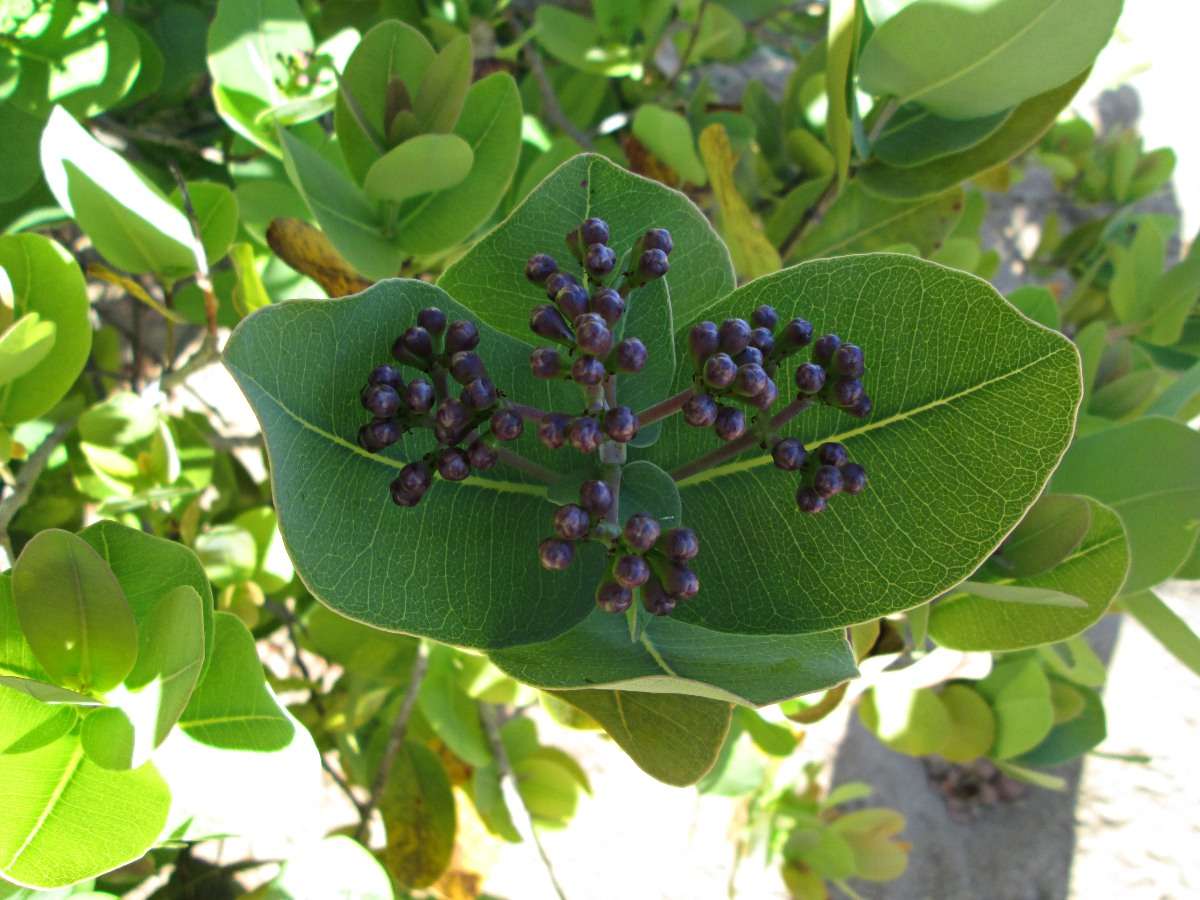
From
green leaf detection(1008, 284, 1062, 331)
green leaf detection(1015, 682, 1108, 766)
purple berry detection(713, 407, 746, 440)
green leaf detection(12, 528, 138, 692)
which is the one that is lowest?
green leaf detection(1015, 682, 1108, 766)

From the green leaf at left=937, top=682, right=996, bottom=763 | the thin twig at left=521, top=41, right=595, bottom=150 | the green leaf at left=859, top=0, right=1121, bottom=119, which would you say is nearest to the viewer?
the green leaf at left=859, top=0, right=1121, bottom=119

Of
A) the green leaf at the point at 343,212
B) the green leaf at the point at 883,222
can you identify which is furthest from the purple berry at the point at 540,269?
the green leaf at the point at 883,222

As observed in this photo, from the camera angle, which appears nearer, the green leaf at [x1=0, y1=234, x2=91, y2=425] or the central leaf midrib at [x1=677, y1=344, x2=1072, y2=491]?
Result: the central leaf midrib at [x1=677, y1=344, x2=1072, y2=491]

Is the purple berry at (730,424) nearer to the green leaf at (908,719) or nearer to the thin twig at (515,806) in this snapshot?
the thin twig at (515,806)

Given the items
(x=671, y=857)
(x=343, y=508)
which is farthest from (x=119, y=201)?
(x=671, y=857)

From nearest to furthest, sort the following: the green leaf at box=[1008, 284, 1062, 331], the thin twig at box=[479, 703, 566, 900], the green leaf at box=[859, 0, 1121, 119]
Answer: the green leaf at box=[859, 0, 1121, 119], the thin twig at box=[479, 703, 566, 900], the green leaf at box=[1008, 284, 1062, 331]

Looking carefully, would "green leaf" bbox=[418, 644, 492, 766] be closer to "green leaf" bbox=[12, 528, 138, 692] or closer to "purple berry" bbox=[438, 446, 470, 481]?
"green leaf" bbox=[12, 528, 138, 692]

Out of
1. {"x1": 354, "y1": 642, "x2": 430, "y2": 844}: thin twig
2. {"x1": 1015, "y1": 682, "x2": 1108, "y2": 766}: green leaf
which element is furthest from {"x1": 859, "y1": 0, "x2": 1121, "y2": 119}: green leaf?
{"x1": 1015, "y1": 682, "x2": 1108, "y2": 766}: green leaf
